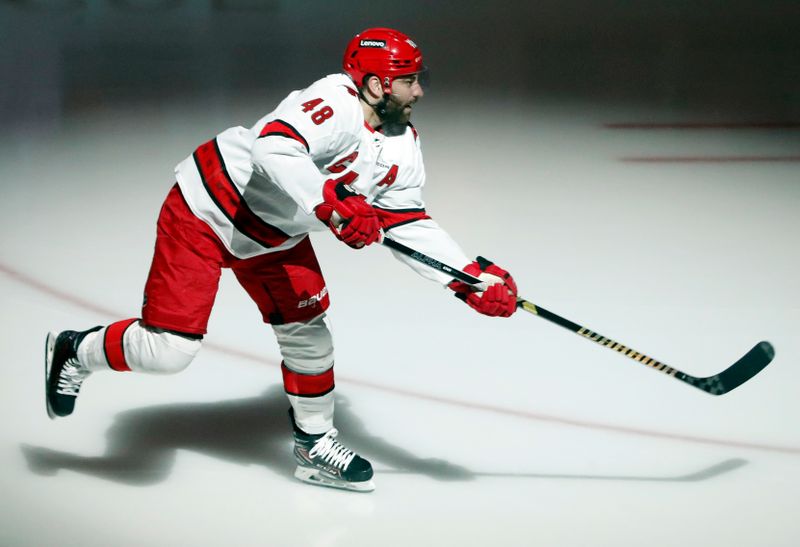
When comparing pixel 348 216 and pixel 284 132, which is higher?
pixel 284 132

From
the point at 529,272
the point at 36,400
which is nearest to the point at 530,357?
the point at 529,272

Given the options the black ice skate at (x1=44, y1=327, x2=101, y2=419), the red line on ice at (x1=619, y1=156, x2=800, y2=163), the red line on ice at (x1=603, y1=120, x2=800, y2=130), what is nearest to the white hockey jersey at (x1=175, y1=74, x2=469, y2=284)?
the black ice skate at (x1=44, y1=327, x2=101, y2=419)

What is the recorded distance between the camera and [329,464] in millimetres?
2775

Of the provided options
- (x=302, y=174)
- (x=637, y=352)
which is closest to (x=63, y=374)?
(x=302, y=174)

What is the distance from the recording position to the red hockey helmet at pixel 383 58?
8.26 feet

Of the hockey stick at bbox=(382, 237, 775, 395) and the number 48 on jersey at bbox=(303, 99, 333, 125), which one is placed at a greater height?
the number 48 on jersey at bbox=(303, 99, 333, 125)

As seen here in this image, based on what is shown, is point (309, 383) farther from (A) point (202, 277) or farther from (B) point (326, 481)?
(A) point (202, 277)

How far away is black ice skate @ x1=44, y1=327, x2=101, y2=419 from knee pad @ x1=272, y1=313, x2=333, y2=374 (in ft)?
1.60

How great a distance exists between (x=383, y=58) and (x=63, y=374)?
3.67ft

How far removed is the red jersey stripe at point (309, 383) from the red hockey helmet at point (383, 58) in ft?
2.41

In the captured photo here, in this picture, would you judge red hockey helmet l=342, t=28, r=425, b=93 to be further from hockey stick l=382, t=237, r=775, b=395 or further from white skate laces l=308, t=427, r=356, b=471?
white skate laces l=308, t=427, r=356, b=471

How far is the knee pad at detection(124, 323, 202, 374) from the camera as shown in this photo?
2.56 m

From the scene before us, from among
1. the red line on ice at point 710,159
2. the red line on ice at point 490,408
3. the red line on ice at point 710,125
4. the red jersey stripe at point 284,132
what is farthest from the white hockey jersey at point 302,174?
the red line on ice at point 710,125

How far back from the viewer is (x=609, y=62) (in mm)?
6613
